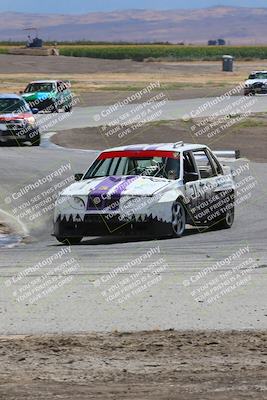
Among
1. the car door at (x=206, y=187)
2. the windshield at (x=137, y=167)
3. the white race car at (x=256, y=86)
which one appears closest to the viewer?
the windshield at (x=137, y=167)

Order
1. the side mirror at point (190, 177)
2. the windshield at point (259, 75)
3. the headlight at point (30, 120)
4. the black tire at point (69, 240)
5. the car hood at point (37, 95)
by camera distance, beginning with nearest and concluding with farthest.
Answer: the black tire at point (69, 240)
the side mirror at point (190, 177)
the headlight at point (30, 120)
the car hood at point (37, 95)
the windshield at point (259, 75)

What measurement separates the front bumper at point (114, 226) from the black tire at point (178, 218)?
0.62ft

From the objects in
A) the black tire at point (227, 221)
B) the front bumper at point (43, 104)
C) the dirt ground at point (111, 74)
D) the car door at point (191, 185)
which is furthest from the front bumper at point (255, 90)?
the car door at point (191, 185)

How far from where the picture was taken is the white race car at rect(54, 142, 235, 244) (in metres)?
15.0

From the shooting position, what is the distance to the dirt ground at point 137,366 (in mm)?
6375

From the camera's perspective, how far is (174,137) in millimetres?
34625

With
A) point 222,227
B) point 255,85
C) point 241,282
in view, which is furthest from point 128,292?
point 255,85

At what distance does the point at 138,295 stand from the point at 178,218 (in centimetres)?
537

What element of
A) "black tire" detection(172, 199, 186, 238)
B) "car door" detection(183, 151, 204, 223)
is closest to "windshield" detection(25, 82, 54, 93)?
"car door" detection(183, 151, 204, 223)

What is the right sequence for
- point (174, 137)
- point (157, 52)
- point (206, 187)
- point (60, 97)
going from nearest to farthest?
1. point (206, 187)
2. point (174, 137)
3. point (60, 97)
4. point (157, 52)

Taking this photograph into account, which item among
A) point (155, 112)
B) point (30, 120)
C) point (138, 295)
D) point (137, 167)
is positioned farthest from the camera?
point (155, 112)

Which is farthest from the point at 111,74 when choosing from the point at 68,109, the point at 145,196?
the point at 145,196

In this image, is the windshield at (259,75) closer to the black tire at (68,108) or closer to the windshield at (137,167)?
the black tire at (68,108)

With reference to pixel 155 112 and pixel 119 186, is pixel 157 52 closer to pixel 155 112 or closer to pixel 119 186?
pixel 155 112
